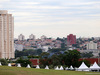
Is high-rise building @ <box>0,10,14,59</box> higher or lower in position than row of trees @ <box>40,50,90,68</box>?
higher

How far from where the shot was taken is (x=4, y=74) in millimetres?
37344

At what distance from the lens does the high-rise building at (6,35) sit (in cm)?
13425

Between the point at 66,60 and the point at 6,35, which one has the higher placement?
the point at 6,35

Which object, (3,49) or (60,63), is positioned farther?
(3,49)

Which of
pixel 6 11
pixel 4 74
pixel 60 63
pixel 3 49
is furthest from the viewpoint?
pixel 6 11

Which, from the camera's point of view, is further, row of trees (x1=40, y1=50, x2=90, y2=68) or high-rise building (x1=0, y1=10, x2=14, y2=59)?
high-rise building (x1=0, y1=10, x2=14, y2=59)

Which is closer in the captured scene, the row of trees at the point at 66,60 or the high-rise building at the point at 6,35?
the row of trees at the point at 66,60

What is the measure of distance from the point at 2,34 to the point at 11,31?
2984 millimetres

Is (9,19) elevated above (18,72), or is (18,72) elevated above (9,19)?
(9,19)

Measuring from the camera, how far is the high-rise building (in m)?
134

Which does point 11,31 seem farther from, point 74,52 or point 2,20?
point 74,52

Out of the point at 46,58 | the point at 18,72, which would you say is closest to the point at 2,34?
the point at 46,58

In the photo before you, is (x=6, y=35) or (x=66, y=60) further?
(x=6, y=35)

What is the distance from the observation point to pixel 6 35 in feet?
449
